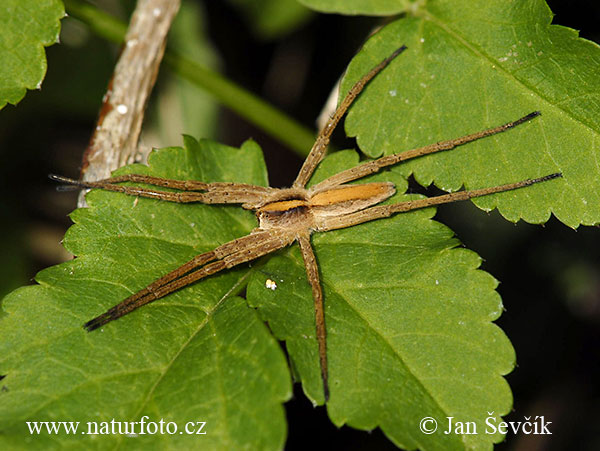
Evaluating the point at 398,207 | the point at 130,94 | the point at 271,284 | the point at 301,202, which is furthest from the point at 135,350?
the point at 130,94

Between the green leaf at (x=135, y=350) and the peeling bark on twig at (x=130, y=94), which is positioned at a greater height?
the peeling bark on twig at (x=130, y=94)

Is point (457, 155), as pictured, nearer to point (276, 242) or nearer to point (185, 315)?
point (276, 242)

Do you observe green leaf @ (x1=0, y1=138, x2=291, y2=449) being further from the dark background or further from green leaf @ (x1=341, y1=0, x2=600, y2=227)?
the dark background

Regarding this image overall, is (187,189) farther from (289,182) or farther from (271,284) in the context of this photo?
(289,182)

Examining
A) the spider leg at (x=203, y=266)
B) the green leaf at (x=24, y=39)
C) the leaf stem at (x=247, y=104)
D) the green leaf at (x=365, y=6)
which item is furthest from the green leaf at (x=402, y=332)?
the green leaf at (x=24, y=39)

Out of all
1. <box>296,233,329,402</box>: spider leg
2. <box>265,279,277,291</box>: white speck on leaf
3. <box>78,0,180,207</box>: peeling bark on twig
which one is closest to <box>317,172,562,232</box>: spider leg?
<box>296,233,329,402</box>: spider leg

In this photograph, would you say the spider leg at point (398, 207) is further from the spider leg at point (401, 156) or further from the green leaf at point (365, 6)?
the green leaf at point (365, 6)
